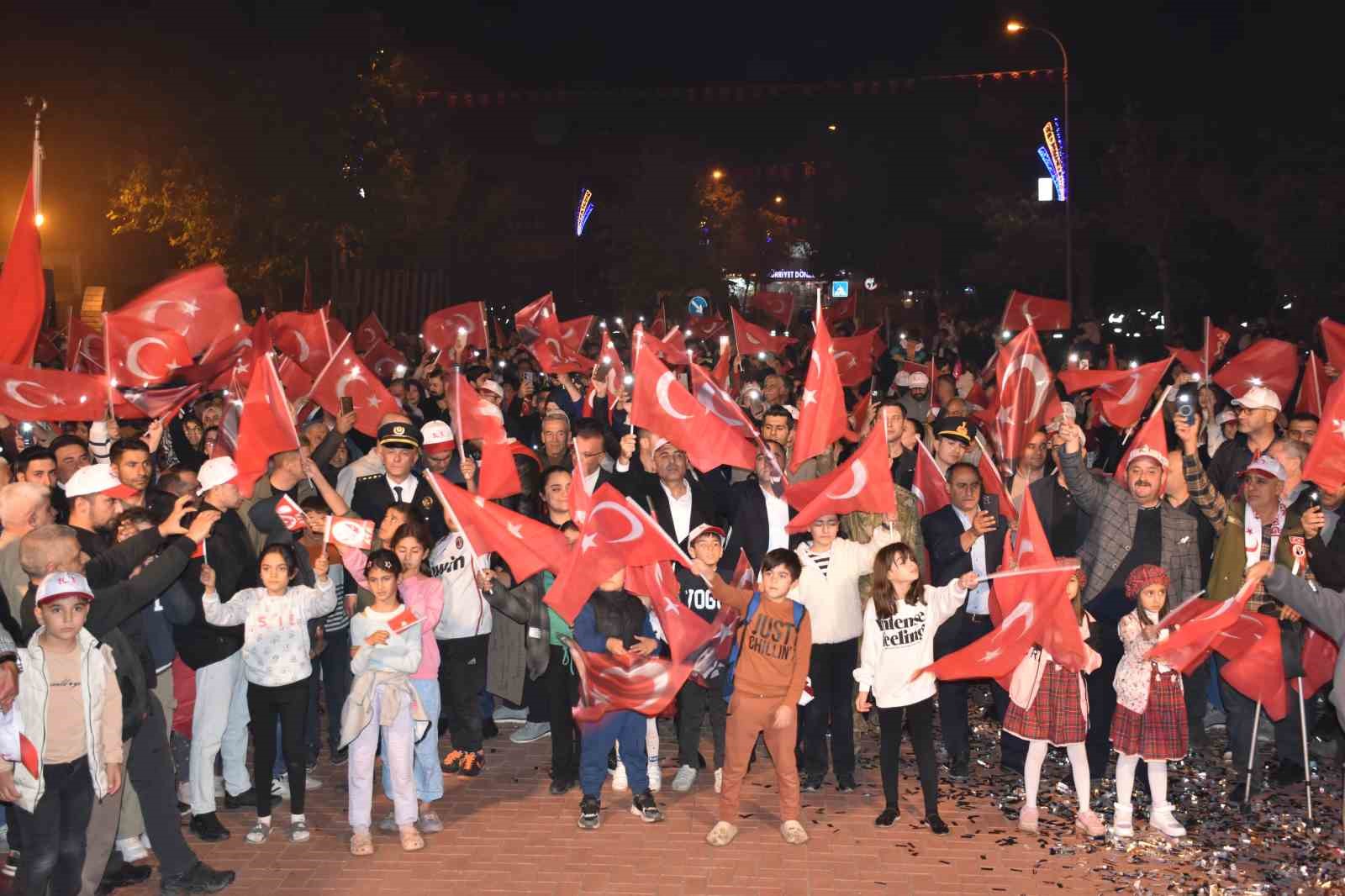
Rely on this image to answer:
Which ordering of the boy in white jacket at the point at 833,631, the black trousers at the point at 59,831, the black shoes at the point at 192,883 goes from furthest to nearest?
the boy in white jacket at the point at 833,631, the black shoes at the point at 192,883, the black trousers at the point at 59,831

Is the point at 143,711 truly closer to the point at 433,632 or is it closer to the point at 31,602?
the point at 31,602

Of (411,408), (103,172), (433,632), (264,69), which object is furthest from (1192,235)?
(433,632)

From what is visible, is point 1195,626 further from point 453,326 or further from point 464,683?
point 453,326

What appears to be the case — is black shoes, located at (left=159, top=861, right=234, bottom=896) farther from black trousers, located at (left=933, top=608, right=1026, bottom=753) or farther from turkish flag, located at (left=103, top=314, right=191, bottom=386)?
turkish flag, located at (left=103, top=314, right=191, bottom=386)

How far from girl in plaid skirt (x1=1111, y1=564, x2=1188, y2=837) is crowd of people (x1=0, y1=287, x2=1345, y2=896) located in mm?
17

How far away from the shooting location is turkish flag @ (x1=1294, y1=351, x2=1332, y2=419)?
12516 mm

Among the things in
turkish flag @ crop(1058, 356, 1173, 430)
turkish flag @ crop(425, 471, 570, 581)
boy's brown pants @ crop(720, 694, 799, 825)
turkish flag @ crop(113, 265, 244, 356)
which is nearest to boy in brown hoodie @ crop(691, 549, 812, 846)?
boy's brown pants @ crop(720, 694, 799, 825)

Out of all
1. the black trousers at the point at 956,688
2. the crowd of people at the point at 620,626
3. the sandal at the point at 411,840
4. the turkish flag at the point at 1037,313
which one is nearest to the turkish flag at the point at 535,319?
the turkish flag at the point at 1037,313

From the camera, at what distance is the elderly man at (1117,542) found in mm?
8688

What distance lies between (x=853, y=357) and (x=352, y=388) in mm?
7484

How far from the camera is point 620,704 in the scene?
8234 mm

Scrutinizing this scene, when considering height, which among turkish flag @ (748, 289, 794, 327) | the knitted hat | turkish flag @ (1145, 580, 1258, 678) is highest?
turkish flag @ (748, 289, 794, 327)

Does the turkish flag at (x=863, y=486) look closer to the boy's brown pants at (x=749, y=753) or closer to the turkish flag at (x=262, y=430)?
the boy's brown pants at (x=749, y=753)

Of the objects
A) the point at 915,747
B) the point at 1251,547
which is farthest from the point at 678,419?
the point at 1251,547
